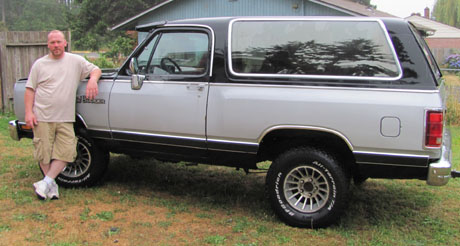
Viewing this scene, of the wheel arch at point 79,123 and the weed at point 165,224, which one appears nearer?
the weed at point 165,224

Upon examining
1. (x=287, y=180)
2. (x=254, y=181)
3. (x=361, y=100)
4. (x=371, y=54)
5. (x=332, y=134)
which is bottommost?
(x=254, y=181)

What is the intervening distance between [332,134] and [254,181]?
209 centimetres

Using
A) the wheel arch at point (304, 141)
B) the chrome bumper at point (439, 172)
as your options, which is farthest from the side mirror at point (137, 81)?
the chrome bumper at point (439, 172)

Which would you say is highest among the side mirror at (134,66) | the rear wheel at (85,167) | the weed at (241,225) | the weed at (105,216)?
the side mirror at (134,66)

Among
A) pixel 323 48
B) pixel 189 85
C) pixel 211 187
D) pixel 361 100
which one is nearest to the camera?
pixel 361 100

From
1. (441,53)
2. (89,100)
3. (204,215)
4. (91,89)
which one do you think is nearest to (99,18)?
(441,53)

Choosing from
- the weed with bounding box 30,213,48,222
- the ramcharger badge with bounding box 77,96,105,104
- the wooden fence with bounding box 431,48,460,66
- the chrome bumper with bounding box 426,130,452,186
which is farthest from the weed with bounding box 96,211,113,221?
the wooden fence with bounding box 431,48,460,66

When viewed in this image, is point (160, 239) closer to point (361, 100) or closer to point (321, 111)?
point (321, 111)

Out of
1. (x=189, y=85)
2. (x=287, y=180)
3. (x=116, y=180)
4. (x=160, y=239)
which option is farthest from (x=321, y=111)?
(x=116, y=180)

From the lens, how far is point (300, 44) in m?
4.15

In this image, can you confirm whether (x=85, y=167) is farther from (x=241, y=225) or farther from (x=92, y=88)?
(x=241, y=225)

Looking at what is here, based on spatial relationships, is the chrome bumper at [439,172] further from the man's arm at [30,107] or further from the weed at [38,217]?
the man's arm at [30,107]

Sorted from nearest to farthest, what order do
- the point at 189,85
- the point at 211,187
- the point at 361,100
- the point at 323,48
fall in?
the point at 361,100 < the point at 323,48 < the point at 189,85 < the point at 211,187

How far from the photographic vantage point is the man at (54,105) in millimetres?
4715
